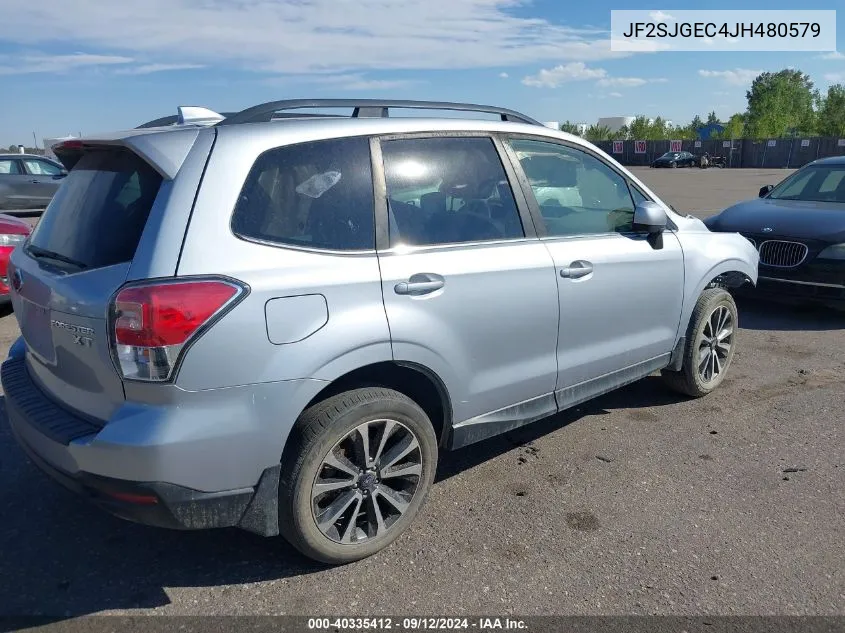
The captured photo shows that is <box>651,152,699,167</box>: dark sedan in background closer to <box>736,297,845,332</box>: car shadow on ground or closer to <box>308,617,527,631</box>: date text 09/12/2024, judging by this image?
<box>736,297,845,332</box>: car shadow on ground

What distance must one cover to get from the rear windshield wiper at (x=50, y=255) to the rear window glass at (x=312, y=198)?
69 cm

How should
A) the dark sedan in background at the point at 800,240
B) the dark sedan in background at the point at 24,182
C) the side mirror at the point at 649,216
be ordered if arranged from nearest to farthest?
the side mirror at the point at 649,216, the dark sedan in background at the point at 800,240, the dark sedan in background at the point at 24,182

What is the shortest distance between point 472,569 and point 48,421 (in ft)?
5.92

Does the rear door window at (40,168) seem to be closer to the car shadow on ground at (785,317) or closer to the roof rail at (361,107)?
the car shadow on ground at (785,317)

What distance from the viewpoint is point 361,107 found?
3.16 meters

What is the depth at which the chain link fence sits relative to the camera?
2152 inches

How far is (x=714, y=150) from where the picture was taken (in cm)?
6072

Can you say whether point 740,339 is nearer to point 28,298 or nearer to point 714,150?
point 28,298

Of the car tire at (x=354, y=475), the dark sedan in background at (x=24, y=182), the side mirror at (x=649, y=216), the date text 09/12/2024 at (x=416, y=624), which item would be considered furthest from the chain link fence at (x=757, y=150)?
the date text 09/12/2024 at (x=416, y=624)

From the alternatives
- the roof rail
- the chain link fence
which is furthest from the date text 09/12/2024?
the chain link fence

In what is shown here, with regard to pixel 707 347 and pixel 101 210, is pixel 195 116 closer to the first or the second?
pixel 101 210

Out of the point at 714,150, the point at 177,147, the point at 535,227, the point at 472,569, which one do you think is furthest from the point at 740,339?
the point at 714,150

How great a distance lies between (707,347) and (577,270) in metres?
1.72

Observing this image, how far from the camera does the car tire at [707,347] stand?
15.3ft
